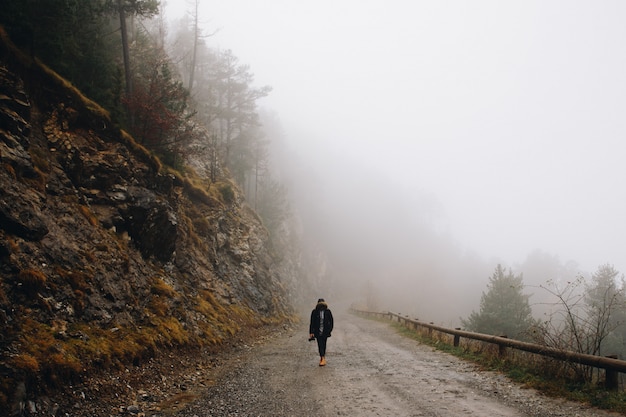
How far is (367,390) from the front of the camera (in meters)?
7.70

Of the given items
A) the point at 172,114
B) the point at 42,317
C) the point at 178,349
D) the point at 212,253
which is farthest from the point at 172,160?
the point at 42,317

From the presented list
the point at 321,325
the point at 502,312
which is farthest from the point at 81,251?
the point at 502,312

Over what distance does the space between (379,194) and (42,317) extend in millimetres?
129096

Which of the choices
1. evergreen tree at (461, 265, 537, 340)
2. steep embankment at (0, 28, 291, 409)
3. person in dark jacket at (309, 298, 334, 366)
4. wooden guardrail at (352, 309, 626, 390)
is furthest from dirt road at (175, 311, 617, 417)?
evergreen tree at (461, 265, 537, 340)

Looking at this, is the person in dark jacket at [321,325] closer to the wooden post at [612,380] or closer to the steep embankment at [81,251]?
the steep embankment at [81,251]

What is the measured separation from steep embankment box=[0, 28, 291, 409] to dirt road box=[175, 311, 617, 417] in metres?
2.46

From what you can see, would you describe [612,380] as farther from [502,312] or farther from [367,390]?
[502,312]

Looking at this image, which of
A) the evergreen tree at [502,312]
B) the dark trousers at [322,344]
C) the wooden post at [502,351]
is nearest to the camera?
the wooden post at [502,351]

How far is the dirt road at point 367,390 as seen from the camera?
636 cm

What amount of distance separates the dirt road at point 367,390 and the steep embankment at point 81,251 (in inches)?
96.7

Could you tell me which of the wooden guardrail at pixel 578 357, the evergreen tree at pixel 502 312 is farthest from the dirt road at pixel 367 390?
the evergreen tree at pixel 502 312

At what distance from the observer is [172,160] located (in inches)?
656

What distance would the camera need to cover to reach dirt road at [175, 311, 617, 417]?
20.9ft

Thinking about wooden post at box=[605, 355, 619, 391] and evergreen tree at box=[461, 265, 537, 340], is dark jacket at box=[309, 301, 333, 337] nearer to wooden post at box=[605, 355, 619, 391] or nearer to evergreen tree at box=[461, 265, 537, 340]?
wooden post at box=[605, 355, 619, 391]
